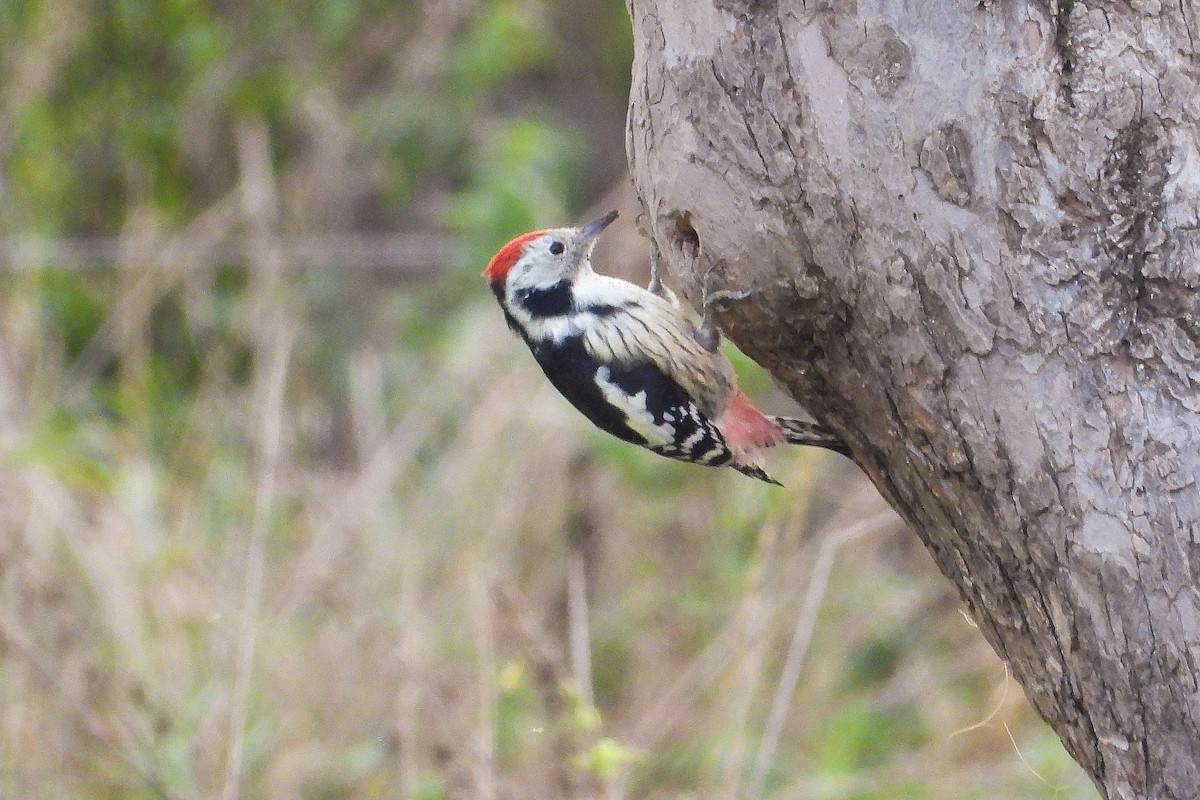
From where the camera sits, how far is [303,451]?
220 inches

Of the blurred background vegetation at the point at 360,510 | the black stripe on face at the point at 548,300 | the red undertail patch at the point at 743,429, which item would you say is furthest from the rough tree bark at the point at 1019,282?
the black stripe on face at the point at 548,300

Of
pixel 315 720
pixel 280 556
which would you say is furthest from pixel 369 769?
pixel 280 556

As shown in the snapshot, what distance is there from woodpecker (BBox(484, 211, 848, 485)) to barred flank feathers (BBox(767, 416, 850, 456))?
0.63 feet

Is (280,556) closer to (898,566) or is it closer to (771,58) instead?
(898,566)

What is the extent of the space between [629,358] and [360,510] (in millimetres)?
1835

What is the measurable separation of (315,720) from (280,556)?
96 cm

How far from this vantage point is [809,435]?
275 cm

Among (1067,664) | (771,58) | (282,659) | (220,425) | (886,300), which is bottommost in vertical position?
(282,659)

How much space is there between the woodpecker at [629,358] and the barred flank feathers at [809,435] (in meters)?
0.19

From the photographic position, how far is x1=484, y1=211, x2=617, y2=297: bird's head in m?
3.36

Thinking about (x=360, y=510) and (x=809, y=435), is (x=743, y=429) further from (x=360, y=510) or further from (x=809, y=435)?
(x=360, y=510)

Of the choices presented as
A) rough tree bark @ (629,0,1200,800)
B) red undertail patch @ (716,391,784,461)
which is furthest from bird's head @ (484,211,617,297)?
rough tree bark @ (629,0,1200,800)

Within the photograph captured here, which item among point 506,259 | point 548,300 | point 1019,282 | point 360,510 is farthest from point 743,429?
point 360,510

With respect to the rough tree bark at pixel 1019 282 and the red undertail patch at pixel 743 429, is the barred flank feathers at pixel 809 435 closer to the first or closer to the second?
the red undertail patch at pixel 743 429
